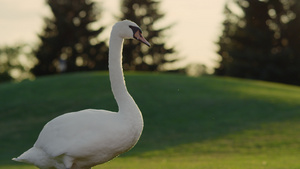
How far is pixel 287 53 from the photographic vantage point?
51.5m

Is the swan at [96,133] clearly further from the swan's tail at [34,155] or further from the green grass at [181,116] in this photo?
the green grass at [181,116]

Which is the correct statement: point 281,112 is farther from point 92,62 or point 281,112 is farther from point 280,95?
point 92,62

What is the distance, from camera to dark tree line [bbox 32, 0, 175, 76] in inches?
2327

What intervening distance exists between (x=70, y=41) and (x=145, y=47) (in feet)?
30.9

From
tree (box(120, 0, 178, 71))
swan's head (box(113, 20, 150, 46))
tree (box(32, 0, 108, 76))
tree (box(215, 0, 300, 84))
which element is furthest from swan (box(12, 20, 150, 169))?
tree (box(120, 0, 178, 71))

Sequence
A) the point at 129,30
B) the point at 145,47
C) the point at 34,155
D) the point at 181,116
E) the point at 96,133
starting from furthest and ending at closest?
1. the point at 145,47
2. the point at 181,116
3. the point at 34,155
4. the point at 129,30
5. the point at 96,133

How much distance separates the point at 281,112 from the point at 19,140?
42.7ft

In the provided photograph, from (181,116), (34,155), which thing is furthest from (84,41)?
(34,155)

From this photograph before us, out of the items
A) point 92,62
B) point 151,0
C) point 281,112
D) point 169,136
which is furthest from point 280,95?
point 151,0

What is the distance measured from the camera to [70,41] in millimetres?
60594

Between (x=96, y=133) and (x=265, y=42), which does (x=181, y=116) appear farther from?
(x=265, y=42)

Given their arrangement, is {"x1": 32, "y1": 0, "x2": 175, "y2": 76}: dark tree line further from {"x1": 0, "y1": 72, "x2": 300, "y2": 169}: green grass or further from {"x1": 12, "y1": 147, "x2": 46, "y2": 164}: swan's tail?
{"x1": 12, "y1": 147, "x2": 46, "y2": 164}: swan's tail

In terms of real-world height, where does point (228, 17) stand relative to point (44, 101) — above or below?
above

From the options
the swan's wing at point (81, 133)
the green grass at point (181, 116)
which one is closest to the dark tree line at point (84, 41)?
the green grass at point (181, 116)
